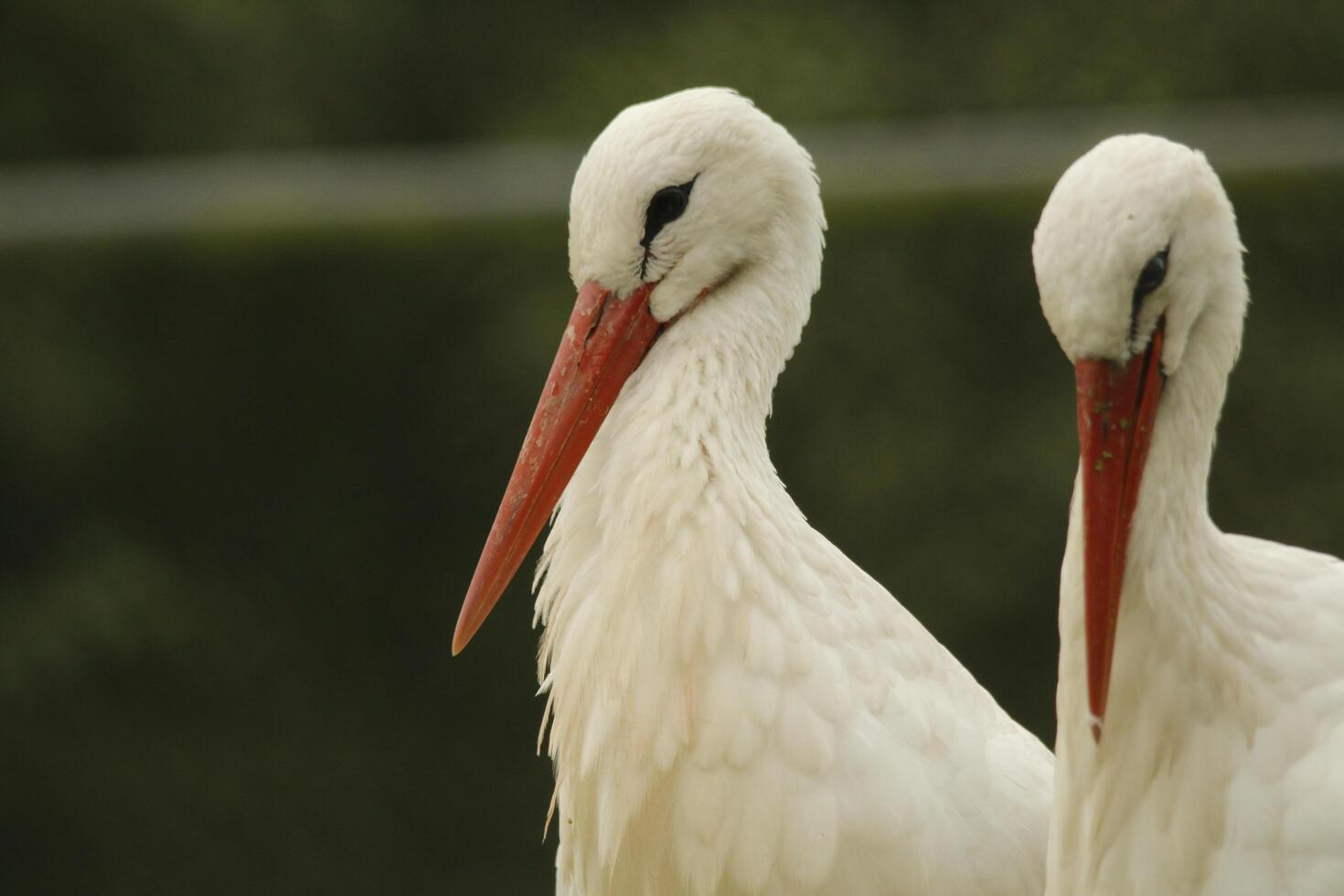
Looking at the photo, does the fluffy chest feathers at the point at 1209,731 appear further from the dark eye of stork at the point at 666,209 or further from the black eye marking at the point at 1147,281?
the dark eye of stork at the point at 666,209

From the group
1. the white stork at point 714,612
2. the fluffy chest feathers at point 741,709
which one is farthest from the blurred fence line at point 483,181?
the fluffy chest feathers at point 741,709

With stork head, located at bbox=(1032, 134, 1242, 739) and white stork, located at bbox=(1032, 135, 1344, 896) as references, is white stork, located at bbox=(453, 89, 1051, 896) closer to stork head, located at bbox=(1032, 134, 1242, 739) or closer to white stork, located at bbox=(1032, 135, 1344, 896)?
white stork, located at bbox=(1032, 135, 1344, 896)

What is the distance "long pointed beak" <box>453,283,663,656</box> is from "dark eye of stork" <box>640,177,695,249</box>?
7 cm

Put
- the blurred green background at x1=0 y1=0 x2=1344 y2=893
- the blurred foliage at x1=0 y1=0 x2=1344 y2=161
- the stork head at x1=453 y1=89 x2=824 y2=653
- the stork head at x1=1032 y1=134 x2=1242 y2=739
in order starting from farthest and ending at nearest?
the blurred foliage at x1=0 y1=0 x2=1344 y2=161 → the blurred green background at x1=0 y1=0 x2=1344 y2=893 → the stork head at x1=453 y1=89 x2=824 y2=653 → the stork head at x1=1032 y1=134 x2=1242 y2=739

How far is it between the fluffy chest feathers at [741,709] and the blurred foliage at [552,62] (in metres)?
4.67

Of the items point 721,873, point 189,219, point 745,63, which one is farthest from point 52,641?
point 745,63

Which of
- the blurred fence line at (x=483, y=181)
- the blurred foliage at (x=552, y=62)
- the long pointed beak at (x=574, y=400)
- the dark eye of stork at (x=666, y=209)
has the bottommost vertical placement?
the long pointed beak at (x=574, y=400)

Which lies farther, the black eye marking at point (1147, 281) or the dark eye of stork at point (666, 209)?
the dark eye of stork at point (666, 209)

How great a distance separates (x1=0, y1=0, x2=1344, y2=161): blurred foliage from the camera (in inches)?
261

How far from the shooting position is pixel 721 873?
207cm

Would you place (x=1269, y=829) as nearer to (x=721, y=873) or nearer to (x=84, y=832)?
(x=721, y=873)

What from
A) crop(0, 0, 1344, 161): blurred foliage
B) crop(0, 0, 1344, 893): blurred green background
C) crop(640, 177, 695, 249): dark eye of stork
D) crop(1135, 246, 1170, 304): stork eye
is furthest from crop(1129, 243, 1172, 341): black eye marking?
crop(0, 0, 1344, 161): blurred foliage

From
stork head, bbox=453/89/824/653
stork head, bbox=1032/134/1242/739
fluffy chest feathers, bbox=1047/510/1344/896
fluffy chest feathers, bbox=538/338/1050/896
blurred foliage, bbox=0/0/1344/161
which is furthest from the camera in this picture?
blurred foliage, bbox=0/0/1344/161

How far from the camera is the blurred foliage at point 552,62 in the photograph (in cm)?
662
